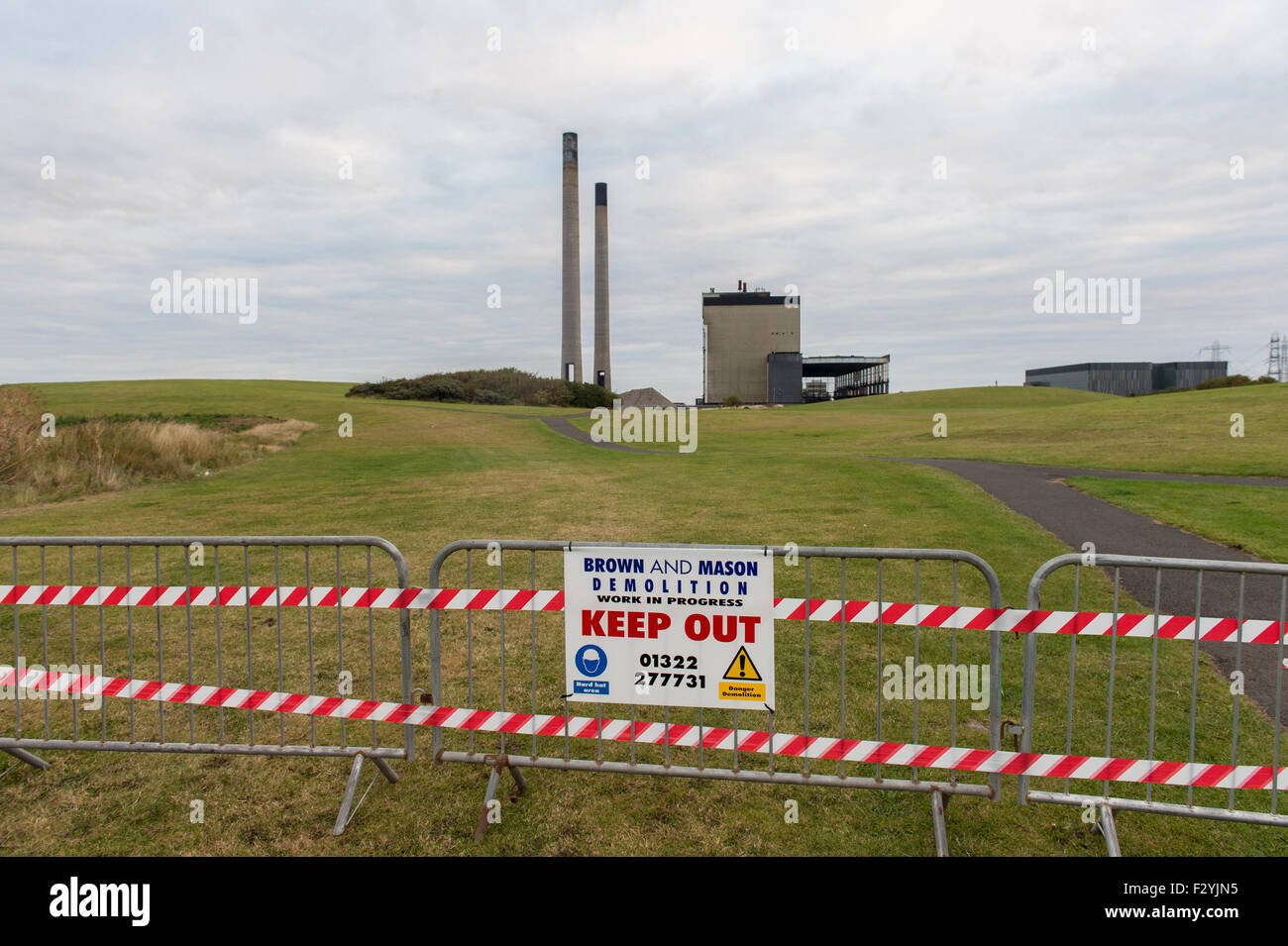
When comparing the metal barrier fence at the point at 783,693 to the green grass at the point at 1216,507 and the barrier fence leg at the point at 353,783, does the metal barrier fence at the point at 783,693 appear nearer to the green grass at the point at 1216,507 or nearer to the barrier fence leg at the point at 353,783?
the barrier fence leg at the point at 353,783

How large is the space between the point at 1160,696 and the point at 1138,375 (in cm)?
14063

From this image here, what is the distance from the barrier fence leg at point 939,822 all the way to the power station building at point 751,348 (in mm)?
97233

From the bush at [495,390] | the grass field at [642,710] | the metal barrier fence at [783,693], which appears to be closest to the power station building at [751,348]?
the bush at [495,390]


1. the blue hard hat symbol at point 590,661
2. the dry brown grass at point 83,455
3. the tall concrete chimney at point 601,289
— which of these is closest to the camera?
the blue hard hat symbol at point 590,661

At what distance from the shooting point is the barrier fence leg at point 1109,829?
3529mm

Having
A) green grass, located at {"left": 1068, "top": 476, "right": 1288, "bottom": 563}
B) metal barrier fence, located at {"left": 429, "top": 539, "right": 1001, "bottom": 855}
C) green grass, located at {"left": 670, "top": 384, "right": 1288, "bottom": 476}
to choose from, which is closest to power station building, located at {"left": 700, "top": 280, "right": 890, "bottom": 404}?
green grass, located at {"left": 670, "top": 384, "right": 1288, "bottom": 476}

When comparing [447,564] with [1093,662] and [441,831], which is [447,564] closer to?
[441,831]

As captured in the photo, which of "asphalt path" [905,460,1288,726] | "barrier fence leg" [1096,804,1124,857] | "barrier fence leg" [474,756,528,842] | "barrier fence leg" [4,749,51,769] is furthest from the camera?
"asphalt path" [905,460,1288,726]

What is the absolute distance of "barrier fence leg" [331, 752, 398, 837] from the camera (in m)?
3.86

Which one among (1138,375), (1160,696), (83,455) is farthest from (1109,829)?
(1138,375)

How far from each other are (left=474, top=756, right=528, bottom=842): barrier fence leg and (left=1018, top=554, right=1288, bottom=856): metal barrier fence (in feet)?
8.84

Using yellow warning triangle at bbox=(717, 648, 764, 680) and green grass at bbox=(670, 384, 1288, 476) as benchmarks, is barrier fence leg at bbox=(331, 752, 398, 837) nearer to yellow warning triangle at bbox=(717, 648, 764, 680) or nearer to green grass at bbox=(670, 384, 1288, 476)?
yellow warning triangle at bbox=(717, 648, 764, 680)

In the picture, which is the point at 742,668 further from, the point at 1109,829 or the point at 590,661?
the point at 1109,829

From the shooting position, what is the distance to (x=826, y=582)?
26.5 feet
